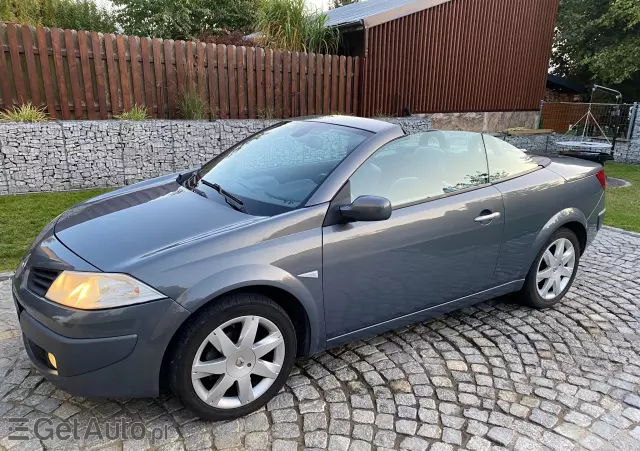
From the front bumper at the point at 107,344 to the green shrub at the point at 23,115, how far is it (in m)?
5.86

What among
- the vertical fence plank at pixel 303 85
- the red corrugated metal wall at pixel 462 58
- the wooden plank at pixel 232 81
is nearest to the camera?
the wooden plank at pixel 232 81

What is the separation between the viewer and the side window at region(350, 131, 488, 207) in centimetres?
289

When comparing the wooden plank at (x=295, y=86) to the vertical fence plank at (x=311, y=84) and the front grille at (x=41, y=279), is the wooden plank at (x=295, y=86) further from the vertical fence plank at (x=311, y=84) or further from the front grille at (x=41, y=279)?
the front grille at (x=41, y=279)

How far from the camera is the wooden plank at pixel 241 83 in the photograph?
8721 mm

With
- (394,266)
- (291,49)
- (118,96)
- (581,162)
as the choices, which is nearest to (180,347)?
(394,266)

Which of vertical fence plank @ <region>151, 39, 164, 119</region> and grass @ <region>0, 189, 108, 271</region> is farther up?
vertical fence plank @ <region>151, 39, 164, 119</region>

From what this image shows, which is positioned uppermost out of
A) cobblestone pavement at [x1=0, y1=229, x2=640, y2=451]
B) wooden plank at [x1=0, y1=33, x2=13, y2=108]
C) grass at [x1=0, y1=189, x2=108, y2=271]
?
wooden plank at [x1=0, y1=33, x2=13, y2=108]

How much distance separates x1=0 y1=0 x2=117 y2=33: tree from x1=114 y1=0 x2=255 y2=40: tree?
8.00ft

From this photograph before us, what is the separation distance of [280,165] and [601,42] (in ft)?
75.8

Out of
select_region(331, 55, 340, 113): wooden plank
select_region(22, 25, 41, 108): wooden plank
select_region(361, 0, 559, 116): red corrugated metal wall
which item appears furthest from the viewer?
select_region(361, 0, 559, 116): red corrugated metal wall

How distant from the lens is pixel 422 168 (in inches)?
124

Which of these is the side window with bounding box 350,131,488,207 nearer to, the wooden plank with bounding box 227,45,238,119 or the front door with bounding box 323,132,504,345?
the front door with bounding box 323,132,504,345

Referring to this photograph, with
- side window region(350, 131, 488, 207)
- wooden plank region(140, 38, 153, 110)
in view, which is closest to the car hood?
side window region(350, 131, 488, 207)

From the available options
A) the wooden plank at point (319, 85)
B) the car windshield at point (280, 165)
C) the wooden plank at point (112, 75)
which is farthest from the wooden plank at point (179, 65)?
the car windshield at point (280, 165)
